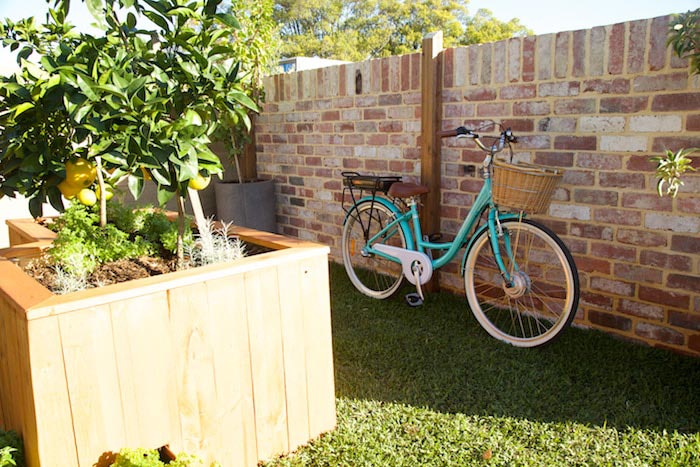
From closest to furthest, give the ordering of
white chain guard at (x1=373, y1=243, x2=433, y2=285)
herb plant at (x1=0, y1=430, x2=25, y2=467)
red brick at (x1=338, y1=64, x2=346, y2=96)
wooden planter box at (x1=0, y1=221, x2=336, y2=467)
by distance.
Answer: wooden planter box at (x1=0, y1=221, x2=336, y2=467)
herb plant at (x1=0, y1=430, x2=25, y2=467)
white chain guard at (x1=373, y1=243, x2=433, y2=285)
red brick at (x1=338, y1=64, x2=346, y2=96)

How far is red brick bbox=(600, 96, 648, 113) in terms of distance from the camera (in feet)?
9.44

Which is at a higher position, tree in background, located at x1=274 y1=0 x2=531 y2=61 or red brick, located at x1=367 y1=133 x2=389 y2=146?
tree in background, located at x1=274 y1=0 x2=531 y2=61

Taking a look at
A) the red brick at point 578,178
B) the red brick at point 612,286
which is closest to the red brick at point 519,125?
the red brick at point 578,178

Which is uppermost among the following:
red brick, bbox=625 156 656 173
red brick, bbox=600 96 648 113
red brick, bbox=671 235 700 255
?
red brick, bbox=600 96 648 113

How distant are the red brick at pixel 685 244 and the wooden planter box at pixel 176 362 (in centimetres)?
177

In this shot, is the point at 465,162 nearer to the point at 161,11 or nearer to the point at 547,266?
the point at 547,266

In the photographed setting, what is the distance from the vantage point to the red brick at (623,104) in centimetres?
288

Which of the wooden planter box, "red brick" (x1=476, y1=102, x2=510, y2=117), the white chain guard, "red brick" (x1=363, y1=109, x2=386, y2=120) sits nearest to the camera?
the wooden planter box

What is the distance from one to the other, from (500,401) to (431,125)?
1.86 meters

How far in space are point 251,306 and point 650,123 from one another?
2093 millimetres

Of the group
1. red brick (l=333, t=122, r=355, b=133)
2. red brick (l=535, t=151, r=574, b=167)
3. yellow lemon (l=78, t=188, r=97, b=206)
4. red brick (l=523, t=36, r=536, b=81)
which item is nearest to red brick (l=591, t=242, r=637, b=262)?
red brick (l=535, t=151, r=574, b=167)

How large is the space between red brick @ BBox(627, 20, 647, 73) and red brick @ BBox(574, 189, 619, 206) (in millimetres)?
608

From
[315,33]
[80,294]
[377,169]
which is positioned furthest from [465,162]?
[315,33]

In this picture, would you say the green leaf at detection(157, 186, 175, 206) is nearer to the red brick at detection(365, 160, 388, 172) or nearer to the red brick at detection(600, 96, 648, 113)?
the red brick at detection(600, 96, 648, 113)
